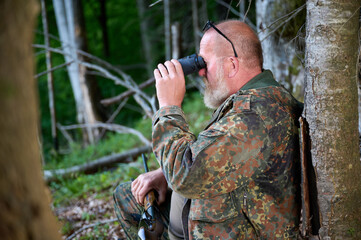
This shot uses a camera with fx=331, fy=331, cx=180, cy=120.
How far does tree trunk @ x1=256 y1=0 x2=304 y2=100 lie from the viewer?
3223mm

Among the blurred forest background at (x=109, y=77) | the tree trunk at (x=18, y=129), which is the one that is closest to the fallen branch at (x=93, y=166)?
the blurred forest background at (x=109, y=77)

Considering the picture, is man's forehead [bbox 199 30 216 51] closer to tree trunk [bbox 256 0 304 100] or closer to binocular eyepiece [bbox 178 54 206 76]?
binocular eyepiece [bbox 178 54 206 76]

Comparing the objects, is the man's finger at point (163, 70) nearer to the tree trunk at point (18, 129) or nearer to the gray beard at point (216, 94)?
the gray beard at point (216, 94)

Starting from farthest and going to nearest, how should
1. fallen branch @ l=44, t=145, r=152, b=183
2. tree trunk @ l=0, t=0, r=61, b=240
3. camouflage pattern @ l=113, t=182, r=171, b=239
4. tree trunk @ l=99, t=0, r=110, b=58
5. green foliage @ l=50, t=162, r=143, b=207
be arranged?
1. tree trunk @ l=99, t=0, r=110, b=58
2. fallen branch @ l=44, t=145, r=152, b=183
3. green foliage @ l=50, t=162, r=143, b=207
4. camouflage pattern @ l=113, t=182, r=171, b=239
5. tree trunk @ l=0, t=0, r=61, b=240

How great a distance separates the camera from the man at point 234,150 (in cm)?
171

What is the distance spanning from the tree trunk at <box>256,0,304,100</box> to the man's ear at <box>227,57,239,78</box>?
123 centimetres

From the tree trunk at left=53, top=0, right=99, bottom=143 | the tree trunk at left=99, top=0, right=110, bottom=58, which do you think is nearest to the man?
the tree trunk at left=53, top=0, right=99, bottom=143

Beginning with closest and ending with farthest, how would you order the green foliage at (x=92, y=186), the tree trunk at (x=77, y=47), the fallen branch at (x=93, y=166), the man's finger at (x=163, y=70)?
the man's finger at (x=163, y=70) → the green foliage at (x=92, y=186) → the fallen branch at (x=93, y=166) → the tree trunk at (x=77, y=47)

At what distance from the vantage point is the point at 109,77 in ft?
13.9

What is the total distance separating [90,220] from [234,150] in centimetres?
240

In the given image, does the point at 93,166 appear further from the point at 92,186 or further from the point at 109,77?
the point at 109,77

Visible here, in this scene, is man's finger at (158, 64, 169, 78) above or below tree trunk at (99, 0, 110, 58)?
below

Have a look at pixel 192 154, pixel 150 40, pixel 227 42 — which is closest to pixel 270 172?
pixel 192 154

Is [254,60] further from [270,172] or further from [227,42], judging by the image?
[270,172]
